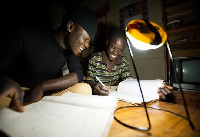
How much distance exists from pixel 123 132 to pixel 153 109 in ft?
0.81

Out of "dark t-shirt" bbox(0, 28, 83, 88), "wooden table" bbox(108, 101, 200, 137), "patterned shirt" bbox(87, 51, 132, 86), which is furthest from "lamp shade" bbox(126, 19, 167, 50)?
"patterned shirt" bbox(87, 51, 132, 86)

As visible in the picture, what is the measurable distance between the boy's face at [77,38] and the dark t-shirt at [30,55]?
0.49 feet

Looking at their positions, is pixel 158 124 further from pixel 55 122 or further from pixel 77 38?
pixel 77 38

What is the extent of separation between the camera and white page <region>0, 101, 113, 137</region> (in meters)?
0.28

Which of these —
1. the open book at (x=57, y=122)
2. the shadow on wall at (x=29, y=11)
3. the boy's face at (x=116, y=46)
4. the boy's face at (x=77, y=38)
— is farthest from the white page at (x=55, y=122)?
the shadow on wall at (x=29, y=11)

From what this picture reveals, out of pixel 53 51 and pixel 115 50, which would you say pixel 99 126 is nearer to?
pixel 53 51

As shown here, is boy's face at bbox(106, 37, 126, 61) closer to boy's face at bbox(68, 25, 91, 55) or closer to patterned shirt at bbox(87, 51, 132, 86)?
patterned shirt at bbox(87, 51, 132, 86)

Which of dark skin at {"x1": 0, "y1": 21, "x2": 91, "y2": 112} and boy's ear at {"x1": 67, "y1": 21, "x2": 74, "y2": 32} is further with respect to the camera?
boy's ear at {"x1": 67, "y1": 21, "x2": 74, "y2": 32}

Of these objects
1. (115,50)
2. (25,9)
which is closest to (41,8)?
(25,9)

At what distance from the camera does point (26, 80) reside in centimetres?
100

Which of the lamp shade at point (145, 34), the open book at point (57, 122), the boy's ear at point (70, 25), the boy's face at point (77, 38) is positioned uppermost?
the boy's ear at point (70, 25)

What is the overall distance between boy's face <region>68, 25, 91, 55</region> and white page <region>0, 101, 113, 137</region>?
0.67 metres

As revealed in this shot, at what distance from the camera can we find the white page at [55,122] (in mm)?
277

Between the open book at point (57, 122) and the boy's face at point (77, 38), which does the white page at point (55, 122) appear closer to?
the open book at point (57, 122)
